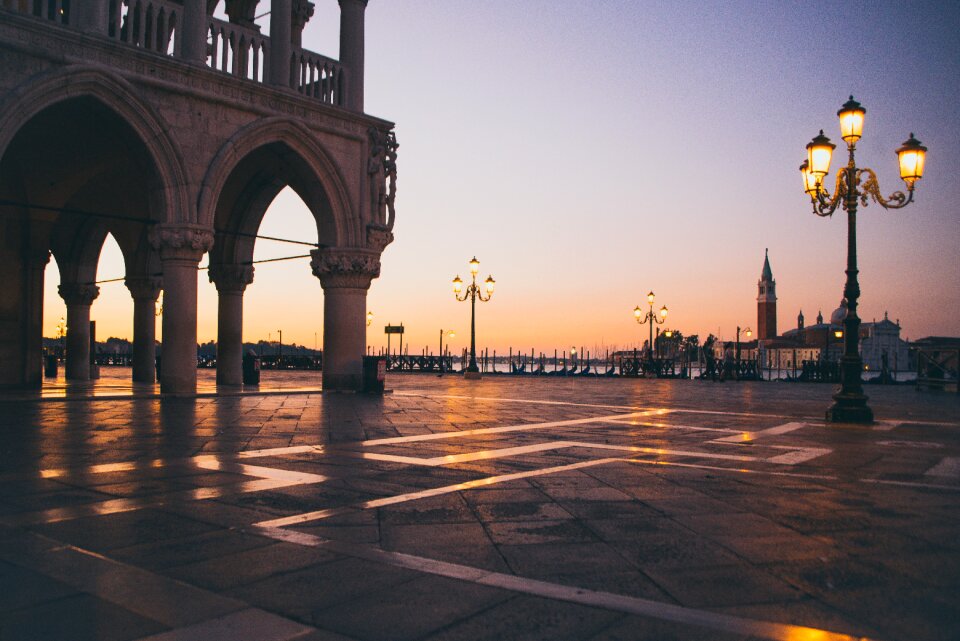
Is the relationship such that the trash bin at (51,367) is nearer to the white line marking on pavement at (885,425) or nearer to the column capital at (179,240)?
the column capital at (179,240)

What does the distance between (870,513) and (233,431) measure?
7.37m

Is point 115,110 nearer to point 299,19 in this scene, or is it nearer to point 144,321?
point 299,19

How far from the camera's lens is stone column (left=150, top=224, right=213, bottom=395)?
52.4 feet

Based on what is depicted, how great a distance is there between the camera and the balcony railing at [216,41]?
1530 cm

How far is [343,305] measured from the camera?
62.5 feet

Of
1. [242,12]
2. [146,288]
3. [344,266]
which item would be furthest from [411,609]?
[146,288]

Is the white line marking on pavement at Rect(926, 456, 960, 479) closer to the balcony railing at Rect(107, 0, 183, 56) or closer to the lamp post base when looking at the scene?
the lamp post base

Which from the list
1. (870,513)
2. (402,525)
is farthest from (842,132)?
(402,525)

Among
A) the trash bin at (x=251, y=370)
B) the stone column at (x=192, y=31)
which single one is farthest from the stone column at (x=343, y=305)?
the stone column at (x=192, y=31)

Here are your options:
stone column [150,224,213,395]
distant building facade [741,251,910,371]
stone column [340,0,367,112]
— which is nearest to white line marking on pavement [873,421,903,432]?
stone column [150,224,213,395]

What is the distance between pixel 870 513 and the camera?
16.8 feet

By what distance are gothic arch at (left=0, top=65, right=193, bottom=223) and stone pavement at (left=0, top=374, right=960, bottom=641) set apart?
23.7ft

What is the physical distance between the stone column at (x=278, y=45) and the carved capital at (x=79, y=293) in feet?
35.1

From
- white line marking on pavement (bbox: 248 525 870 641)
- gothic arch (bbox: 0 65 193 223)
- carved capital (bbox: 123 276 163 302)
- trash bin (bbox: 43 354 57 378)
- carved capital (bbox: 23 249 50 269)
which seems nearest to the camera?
white line marking on pavement (bbox: 248 525 870 641)
